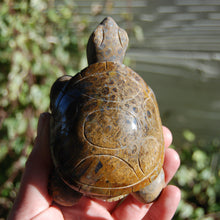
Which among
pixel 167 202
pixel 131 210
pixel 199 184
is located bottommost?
pixel 199 184

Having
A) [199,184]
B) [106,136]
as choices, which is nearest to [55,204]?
[106,136]

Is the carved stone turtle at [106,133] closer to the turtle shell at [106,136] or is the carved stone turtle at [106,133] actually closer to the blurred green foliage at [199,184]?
the turtle shell at [106,136]

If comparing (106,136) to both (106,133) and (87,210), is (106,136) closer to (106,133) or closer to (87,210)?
(106,133)

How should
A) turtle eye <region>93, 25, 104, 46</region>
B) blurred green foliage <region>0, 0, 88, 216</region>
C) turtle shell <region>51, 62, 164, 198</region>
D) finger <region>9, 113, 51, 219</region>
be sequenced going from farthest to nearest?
blurred green foliage <region>0, 0, 88, 216</region>
turtle eye <region>93, 25, 104, 46</region>
finger <region>9, 113, 51, 219</region>
turtle shell <region>51, 62, 164, 198</region>

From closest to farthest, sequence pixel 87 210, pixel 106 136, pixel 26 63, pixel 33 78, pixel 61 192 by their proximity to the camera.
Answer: pixel 106 136
pixel 61 192
pixel 87 210
pixel 26 63
pixel 33 78

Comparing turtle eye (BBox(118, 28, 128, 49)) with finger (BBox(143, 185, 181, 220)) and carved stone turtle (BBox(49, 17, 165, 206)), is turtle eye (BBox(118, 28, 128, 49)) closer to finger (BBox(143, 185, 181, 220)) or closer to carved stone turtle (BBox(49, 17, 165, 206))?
carved stone turtle (BBox(49, 17, 165, 206))

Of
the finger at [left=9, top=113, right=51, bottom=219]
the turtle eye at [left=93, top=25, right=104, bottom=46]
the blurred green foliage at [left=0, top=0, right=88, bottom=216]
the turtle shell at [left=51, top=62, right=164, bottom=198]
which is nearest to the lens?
the turtle shell at [left=51, top=62, right=164, bottom=198]

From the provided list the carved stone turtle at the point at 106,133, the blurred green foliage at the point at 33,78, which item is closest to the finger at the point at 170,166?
the carved stone turtle at the point at 106,133

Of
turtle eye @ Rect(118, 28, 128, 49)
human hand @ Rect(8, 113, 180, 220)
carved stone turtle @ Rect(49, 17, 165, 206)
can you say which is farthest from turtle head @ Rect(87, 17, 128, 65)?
human hand @ Rect(8, 113, 180, 220)
